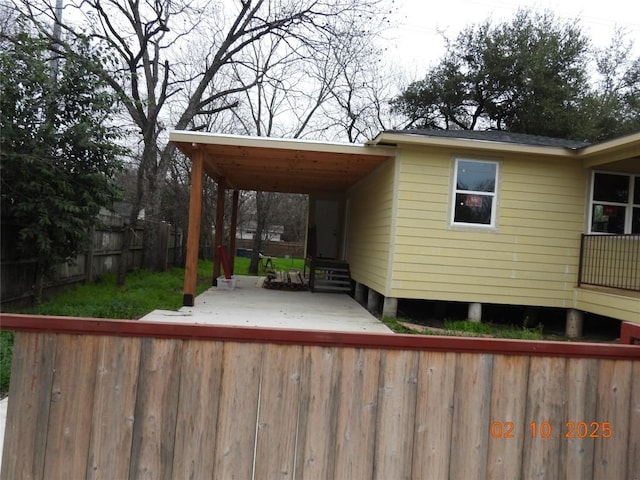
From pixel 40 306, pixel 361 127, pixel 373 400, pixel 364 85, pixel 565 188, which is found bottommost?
pixel 40 306

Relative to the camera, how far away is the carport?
29.3 feet

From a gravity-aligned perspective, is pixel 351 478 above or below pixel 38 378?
below

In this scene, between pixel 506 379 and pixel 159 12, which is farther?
pixel 159 12

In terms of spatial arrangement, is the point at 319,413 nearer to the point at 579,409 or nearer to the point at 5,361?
the point at 579,409

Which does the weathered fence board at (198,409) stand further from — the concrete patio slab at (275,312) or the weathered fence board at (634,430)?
the concrete patio slab at (275,312)

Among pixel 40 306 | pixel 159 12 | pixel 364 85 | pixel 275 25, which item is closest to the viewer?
pixel 40 306

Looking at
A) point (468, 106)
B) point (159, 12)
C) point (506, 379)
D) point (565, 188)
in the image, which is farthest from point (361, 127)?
point (506, 379)

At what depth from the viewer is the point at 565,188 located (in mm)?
9273

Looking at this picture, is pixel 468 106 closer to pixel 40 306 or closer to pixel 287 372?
pixel 40 306

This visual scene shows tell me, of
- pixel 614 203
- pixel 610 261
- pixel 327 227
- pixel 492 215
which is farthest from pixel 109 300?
pixel 327 227

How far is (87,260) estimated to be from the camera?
11102mm

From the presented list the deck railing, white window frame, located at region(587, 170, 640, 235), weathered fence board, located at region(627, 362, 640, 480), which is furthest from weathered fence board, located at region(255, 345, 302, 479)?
white window frame, located at region(587, 170, 640, 235)

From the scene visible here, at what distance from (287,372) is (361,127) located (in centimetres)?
2502

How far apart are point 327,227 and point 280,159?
7168 mm
